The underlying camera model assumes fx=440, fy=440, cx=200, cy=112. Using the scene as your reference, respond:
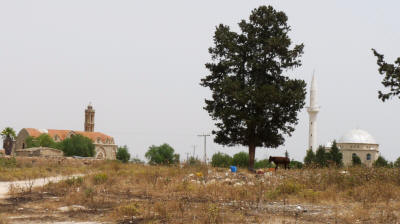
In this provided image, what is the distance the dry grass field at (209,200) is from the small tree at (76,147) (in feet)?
258

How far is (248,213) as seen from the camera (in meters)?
10.2

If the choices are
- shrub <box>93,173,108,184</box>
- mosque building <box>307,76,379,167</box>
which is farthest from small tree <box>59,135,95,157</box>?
shrub <box>93,173,108,184</box>

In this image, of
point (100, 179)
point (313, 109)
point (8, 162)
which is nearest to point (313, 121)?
point (313, 109)

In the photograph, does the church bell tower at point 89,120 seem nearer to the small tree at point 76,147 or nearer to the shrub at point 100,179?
the small tree at point 76,147

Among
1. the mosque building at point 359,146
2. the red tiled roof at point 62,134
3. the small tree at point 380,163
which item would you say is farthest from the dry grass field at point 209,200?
the red tiled roof at point 62,134

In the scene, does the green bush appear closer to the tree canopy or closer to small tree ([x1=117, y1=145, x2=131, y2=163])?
the tree canopy

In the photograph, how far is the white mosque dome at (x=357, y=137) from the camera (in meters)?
102

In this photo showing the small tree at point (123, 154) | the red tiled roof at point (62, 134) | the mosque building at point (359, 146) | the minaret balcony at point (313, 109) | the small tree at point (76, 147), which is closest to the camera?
the minaret balcony at point (313, 109)

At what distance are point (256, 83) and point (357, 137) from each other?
82445mm

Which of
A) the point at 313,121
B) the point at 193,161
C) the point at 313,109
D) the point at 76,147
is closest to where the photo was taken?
the point at 193,161

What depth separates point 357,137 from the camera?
103m

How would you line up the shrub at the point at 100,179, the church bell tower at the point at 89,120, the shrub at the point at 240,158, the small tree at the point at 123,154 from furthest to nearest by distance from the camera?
1. the church bell tower at the point at 89,120
2. the small tree at the point at 123,154
3. the shrub at the point at 240,158
4. the shrub at the point at 100,179

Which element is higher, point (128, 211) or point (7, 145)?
point (7, 145)

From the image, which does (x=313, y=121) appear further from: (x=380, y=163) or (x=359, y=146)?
(x=380, y=163)
